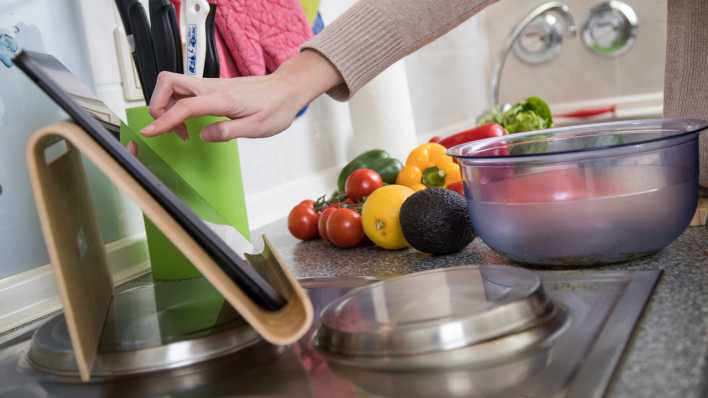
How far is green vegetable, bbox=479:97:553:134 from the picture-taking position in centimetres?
170

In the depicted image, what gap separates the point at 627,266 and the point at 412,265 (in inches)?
9.5

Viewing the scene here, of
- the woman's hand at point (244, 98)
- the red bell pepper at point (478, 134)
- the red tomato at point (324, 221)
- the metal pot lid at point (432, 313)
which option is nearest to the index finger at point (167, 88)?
the woman's hand at point (244, 98)

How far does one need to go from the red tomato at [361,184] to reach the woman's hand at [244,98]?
1.15ft

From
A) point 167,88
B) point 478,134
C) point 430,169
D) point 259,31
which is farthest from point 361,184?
point 167,88

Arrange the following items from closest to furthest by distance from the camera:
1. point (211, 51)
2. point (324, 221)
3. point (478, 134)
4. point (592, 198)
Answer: point (592, 198), point (211, 51), point (324, 221), point (478, 134)

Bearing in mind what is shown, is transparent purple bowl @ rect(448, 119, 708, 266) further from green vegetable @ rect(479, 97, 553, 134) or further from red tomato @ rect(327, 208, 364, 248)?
green vegetable @ rect(479, 97, 553, 134)

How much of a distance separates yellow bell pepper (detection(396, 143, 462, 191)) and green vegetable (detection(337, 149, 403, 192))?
0.10ft

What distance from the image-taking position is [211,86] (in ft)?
2.38

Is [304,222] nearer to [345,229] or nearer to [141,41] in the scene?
[345,229]

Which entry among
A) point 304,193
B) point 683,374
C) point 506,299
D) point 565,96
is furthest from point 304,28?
point 565,96

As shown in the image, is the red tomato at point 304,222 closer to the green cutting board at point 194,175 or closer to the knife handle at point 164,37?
the green cutting board at point 194,175

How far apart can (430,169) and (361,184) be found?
0.12 metres

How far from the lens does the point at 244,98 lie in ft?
2.45

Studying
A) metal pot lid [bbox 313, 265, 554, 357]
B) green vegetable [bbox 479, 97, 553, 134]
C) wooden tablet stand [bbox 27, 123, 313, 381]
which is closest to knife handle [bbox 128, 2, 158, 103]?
wooden tablet stand [bbox 27, 123, 313, 381]
